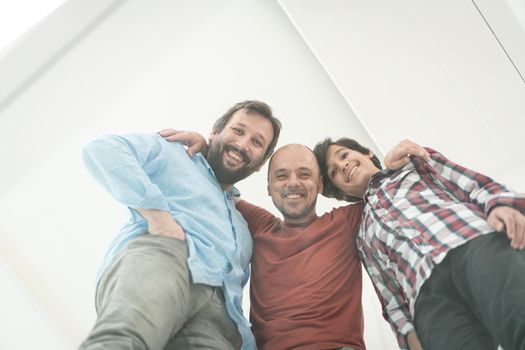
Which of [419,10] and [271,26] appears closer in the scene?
[419,10]

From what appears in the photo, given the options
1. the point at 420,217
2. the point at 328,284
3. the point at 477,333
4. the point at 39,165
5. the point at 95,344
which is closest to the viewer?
the point at 95,344

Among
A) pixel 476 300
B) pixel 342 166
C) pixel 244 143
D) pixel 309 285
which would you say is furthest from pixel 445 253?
pixel 244 143

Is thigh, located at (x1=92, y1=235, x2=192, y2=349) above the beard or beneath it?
beneath

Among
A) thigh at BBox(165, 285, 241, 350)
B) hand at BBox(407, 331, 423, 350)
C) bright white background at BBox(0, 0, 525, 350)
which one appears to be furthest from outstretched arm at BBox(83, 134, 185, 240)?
hand at BBox(407, 331, 423, 350)

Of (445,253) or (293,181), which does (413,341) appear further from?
(293,181)

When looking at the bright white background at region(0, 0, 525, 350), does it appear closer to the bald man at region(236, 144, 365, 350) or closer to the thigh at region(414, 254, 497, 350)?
the bald man at region(236, 144, 365, 350)

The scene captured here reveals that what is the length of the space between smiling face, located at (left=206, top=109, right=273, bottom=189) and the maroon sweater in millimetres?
208

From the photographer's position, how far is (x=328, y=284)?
1075 mm

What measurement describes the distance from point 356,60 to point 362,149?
60 cm

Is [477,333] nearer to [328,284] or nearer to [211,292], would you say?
[328,284]

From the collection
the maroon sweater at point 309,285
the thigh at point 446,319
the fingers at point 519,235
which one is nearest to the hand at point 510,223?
the fingers at point 519,235

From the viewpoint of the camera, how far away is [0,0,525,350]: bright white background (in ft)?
4.66

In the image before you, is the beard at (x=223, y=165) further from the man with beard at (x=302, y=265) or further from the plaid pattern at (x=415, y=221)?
the plaid pattern at (x=415, y=221)

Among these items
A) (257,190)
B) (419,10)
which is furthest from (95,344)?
(419,10)
